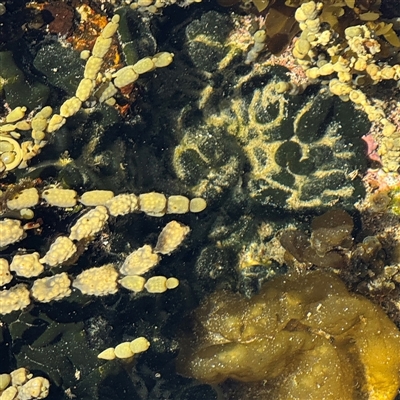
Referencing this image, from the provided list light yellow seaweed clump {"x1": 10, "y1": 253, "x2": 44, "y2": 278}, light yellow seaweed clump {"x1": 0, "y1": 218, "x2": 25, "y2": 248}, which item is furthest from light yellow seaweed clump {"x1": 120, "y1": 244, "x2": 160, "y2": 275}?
light yellow seaweed clump {"x1": 0, "y1": 218, "x2": 25, "y2": 248}

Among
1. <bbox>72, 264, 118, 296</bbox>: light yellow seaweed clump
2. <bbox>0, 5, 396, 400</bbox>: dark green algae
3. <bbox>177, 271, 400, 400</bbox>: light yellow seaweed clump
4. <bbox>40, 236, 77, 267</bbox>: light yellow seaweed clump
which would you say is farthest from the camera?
<bbox>177, 271, 400, 400</bbox>: light yellow seaweed clump

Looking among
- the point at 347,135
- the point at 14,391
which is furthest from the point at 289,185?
the point at 14,391

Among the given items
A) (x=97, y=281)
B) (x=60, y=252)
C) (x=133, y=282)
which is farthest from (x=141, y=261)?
(x=60, y=252)

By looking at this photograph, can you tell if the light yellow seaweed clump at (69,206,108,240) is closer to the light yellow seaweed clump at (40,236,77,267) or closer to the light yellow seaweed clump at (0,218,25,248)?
the light yellow seaweed clump at (40,236,77,267)

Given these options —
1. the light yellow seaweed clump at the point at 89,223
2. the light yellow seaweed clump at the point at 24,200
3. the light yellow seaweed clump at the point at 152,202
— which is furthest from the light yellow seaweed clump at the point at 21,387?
the light yellow seaweed clump at the point at 152,202

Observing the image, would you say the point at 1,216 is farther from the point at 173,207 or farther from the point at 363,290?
the point at 363,290

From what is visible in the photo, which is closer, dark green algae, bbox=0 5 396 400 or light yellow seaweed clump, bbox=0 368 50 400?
light yellow seaweed clump, bbox=0 368 50 400

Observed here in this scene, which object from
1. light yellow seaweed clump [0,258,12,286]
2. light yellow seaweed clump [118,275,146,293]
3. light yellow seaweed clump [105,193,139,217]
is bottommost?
light yellow seaweed clump [118,275,146,293]
